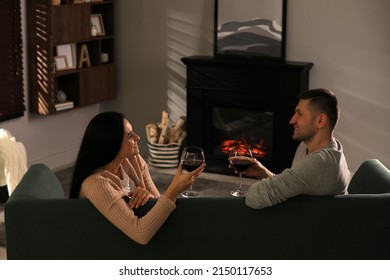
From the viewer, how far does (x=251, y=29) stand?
6.68 meters

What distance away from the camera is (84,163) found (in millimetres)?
3203

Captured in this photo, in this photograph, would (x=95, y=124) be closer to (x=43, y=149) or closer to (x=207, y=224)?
(x=207, y=224)

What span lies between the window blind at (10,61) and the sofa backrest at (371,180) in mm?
3423

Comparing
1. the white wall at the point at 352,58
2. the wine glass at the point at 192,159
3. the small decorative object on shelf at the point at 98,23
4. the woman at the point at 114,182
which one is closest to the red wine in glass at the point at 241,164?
the wine glass at the point at 192,159

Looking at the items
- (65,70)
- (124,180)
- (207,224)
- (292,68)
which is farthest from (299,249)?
(65,70)

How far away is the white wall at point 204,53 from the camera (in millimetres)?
6387

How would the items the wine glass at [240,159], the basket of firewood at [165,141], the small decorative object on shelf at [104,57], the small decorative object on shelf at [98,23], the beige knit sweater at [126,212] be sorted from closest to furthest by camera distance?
the beige knit sweater at [126,212] < the wine glass at [240,159] < the basket of firewood at [165,141] < the small decorative object on shelf at [98,23] < the small decorative object on shelf at [104,57]

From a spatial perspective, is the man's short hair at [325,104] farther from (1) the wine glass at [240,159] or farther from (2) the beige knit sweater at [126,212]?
(2) the beige knit sweater at [126,212]

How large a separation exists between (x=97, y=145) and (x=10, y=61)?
3.40 metres

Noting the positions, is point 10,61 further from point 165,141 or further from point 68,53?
point 165,141

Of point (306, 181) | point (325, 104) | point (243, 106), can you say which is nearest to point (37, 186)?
point (306, 181)

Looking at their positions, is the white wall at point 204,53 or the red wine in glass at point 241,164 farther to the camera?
the white wall at point 204,53

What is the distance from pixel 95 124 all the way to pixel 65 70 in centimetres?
373

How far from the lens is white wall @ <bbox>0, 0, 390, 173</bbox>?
21.0ft
